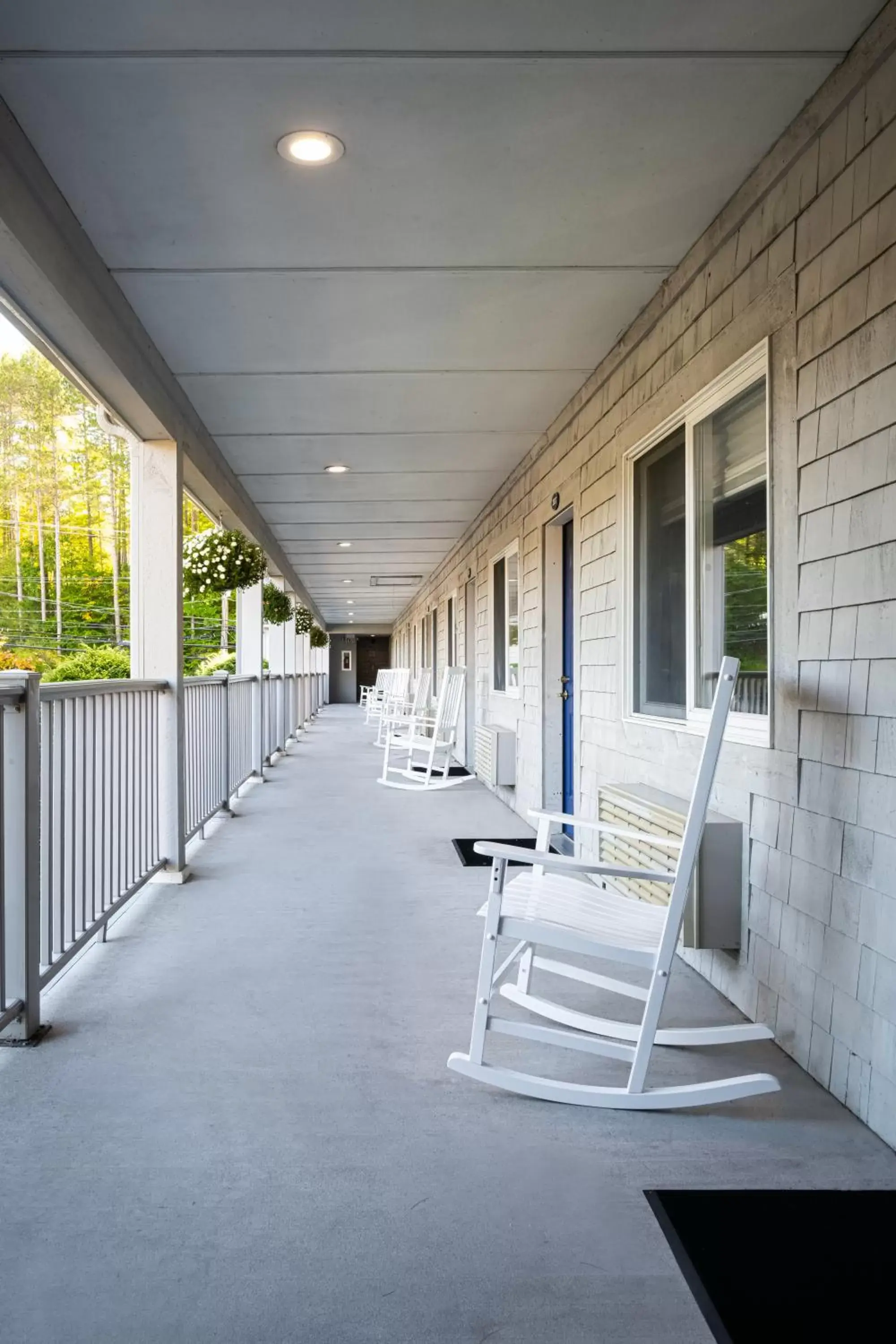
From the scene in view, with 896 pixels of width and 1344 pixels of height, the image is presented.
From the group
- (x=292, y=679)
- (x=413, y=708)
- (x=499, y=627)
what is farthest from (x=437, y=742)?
(x=292, y=679)

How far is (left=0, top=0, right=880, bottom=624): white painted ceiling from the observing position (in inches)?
80.0

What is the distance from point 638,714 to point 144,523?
8.05ft

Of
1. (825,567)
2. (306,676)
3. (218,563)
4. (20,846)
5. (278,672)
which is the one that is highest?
(218,563)

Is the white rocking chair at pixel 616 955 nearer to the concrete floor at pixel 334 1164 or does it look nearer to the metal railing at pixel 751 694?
the concrete floor at pixel 334 1164

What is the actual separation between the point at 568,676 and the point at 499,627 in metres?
2.26

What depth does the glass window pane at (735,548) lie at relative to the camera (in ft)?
8.82

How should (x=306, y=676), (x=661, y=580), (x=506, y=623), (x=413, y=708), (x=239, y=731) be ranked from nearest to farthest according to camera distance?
(x=661, y=580)
(x=239, y=731)
(x=506, y=623)
(x=413, y=708)
(x=306, y=676)

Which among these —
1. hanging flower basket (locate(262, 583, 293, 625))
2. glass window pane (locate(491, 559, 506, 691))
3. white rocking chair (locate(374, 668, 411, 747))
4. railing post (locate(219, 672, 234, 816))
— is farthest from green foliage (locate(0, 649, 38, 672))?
white rocking chair (locate(374, 668, 411, 747))

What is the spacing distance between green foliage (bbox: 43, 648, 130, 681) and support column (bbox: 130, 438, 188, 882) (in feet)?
0.69

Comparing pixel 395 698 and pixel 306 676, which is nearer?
pixel 395 698

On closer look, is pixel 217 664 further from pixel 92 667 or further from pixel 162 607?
pixel 92 667

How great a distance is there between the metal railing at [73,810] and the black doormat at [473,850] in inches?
56.6

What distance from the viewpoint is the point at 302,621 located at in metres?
12.5

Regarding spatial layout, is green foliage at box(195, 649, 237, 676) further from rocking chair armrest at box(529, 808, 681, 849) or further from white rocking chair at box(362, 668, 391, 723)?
white rocking chair at box(362, 668, 391, 723)
